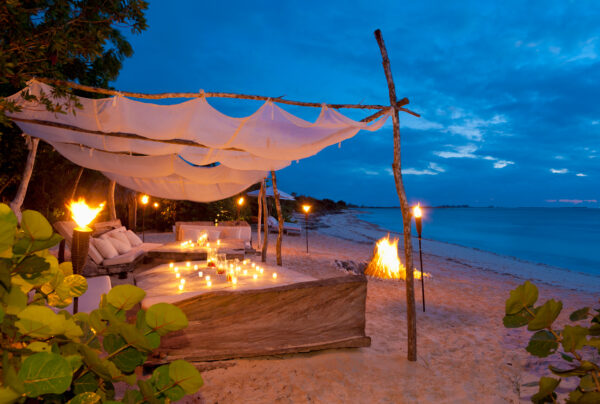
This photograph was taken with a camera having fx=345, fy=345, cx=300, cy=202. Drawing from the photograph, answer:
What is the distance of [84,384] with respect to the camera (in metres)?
0.40

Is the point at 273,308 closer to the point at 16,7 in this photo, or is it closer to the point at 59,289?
the point at 59,289

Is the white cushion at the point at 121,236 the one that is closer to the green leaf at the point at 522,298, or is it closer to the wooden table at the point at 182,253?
the wooden table at the point at 182,253

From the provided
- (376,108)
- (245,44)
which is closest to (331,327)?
(376,108)

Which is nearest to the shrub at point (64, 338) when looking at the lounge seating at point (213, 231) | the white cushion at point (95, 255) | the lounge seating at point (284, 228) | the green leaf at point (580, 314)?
the green leaf at point (580, 314)

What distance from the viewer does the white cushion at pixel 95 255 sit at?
561 cm

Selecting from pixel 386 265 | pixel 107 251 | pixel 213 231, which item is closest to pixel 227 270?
pixel 107 251

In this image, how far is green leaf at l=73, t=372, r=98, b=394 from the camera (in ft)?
1.31

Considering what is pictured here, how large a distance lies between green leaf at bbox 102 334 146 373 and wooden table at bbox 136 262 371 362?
2.62 m

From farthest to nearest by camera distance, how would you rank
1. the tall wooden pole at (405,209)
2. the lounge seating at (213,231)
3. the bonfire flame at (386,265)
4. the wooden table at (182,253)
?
the lounge seating at (213,231), the bonfire flame at (386,265), the wooden table at (182,253), the tall wooden pole at (405,209)

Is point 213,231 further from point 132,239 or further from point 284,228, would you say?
point 284,228

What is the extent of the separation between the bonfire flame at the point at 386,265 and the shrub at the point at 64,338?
7.00m

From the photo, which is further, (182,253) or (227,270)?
(182,253)

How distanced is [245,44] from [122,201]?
213 ft

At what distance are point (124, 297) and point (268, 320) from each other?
9.20 ft
